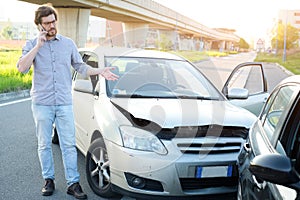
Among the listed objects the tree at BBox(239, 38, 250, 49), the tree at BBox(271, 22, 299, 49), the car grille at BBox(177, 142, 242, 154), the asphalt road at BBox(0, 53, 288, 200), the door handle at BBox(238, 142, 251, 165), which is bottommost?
the asphalt road at BBox(0, 53, 288, 200)

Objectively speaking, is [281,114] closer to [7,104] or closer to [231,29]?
[7,104]

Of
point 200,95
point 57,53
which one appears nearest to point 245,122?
point 200,95

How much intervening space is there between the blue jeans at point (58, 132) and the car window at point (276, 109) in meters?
1.85

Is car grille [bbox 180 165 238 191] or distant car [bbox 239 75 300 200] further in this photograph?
car grille [bbox 180 165 238 191]

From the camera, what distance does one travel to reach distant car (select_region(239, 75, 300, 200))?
1806mm

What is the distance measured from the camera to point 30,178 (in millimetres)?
4375

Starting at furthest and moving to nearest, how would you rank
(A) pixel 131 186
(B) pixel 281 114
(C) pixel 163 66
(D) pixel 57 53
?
(C) pixel 163 66 → (D) pixel 57 53 → (A) pixel 131 186 → (B) pixel 281 114

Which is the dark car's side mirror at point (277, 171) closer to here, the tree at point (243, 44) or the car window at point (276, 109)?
the car window at point (276, 109)

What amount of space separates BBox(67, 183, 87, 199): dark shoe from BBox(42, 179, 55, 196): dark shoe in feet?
0.57

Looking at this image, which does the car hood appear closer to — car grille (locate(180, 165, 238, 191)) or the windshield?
the windshield

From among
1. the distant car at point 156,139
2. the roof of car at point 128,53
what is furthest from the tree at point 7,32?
the distant car at point 156,139

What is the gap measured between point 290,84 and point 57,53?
2.17 m

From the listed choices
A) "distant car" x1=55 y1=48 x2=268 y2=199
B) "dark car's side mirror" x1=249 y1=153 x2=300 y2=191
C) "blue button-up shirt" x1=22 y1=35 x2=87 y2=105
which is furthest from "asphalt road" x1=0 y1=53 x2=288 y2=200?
"dark car's side mirror" x1=249 y1=153 x2=300 y2=191

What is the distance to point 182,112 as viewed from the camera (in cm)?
376
